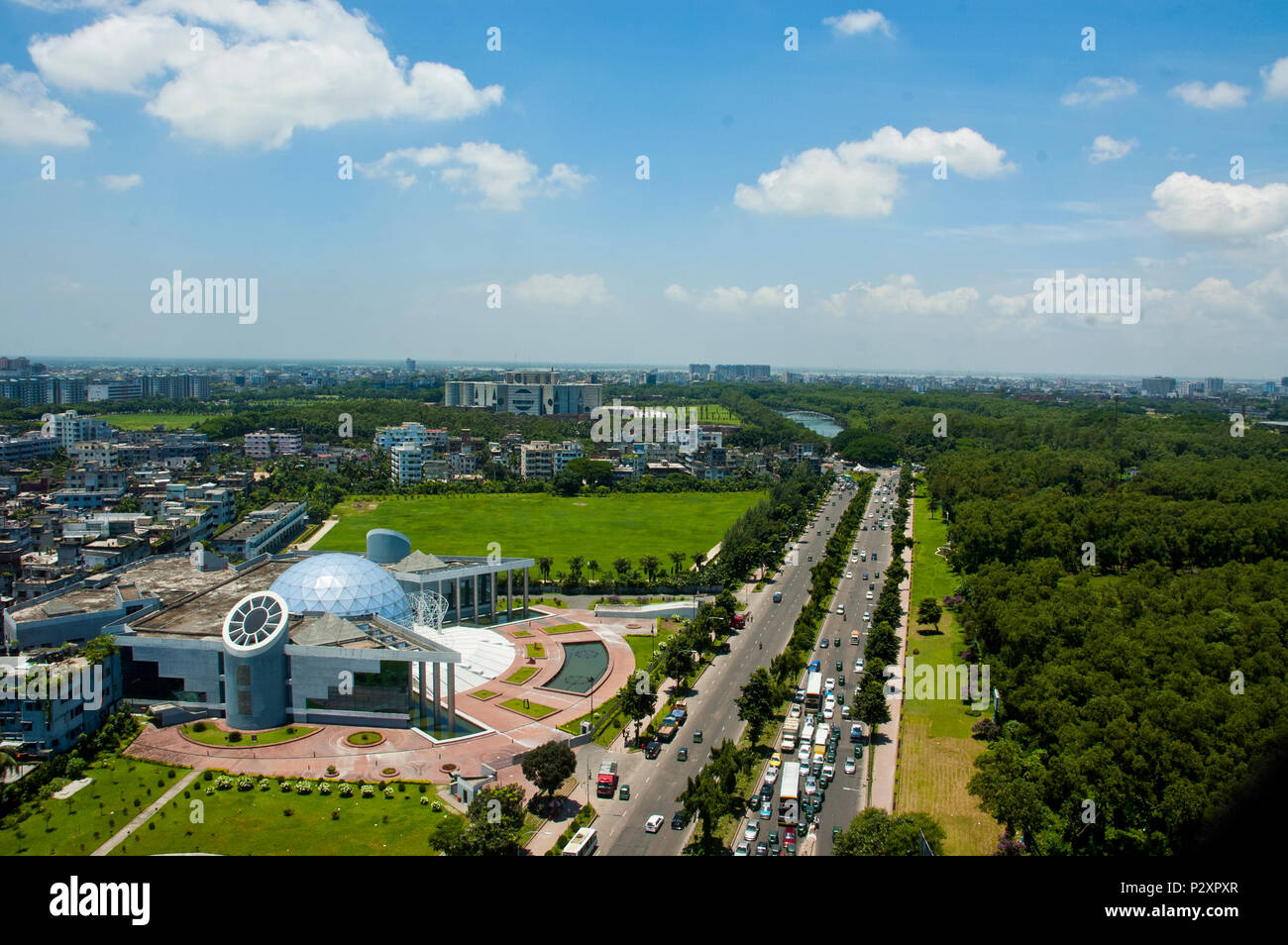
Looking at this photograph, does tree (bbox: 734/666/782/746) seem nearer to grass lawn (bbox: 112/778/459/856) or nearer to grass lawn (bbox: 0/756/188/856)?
grass lawn (bbox: 112/778/459/856)

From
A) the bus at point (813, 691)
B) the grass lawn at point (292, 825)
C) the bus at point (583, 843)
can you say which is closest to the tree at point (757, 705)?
the bus at point (813, 691)

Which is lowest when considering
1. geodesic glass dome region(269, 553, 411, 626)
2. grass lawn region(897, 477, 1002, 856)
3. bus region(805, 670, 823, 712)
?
grass lawn region(897, 477, 1002, 856)

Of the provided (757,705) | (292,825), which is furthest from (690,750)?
(292,825)

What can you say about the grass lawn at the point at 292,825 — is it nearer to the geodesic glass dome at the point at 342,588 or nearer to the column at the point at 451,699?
the column at the point at 451,699

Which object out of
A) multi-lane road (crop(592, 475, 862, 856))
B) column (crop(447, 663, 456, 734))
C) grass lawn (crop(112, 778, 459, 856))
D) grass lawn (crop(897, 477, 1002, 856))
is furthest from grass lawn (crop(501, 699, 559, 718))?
grass lawn (crop(897, 477, 1002, 856))
